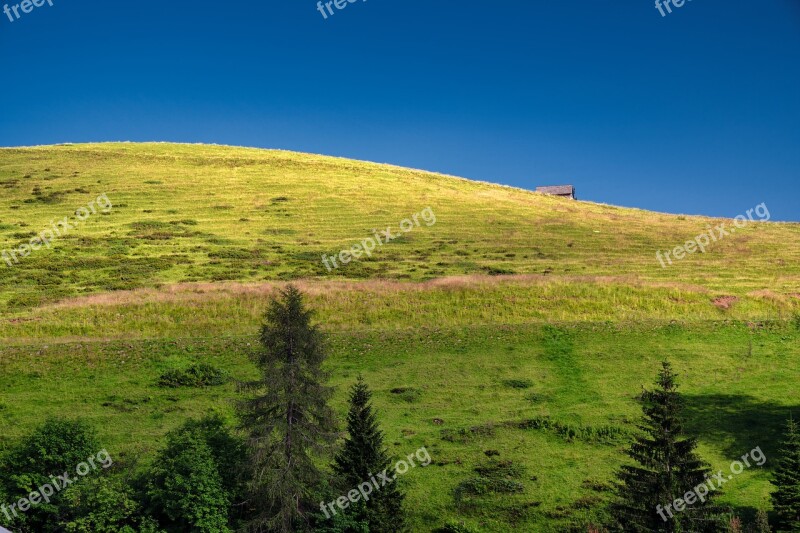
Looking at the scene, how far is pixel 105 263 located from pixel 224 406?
46182 millimetres

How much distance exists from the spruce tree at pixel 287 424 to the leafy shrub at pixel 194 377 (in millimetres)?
15987

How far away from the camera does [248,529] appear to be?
22844 mm

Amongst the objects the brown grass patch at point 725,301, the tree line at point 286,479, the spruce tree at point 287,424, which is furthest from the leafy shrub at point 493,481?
the brown grass patch at point 725,301

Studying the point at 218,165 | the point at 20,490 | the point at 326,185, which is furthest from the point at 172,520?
the point at 218,165

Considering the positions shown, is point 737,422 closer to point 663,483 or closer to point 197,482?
point 663,483

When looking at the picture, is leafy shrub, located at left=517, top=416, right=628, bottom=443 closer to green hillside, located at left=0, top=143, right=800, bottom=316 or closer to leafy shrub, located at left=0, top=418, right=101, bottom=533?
leafy shrub, located at left=0, top=418, right=101, bottom=533

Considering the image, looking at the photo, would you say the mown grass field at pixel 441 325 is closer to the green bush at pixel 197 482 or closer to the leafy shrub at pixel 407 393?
the leafy shrub at pixel 407 393

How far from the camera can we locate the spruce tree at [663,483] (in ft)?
70.4

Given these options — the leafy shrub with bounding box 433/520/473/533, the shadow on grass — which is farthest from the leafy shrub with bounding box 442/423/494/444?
the shadow on grass

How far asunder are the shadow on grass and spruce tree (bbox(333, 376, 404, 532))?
651 inches

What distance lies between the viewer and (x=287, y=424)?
23.5 m

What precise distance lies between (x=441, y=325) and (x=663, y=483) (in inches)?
1166

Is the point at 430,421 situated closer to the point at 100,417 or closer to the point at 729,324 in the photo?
the point at 100,417

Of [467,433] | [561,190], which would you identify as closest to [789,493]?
[467,433]
